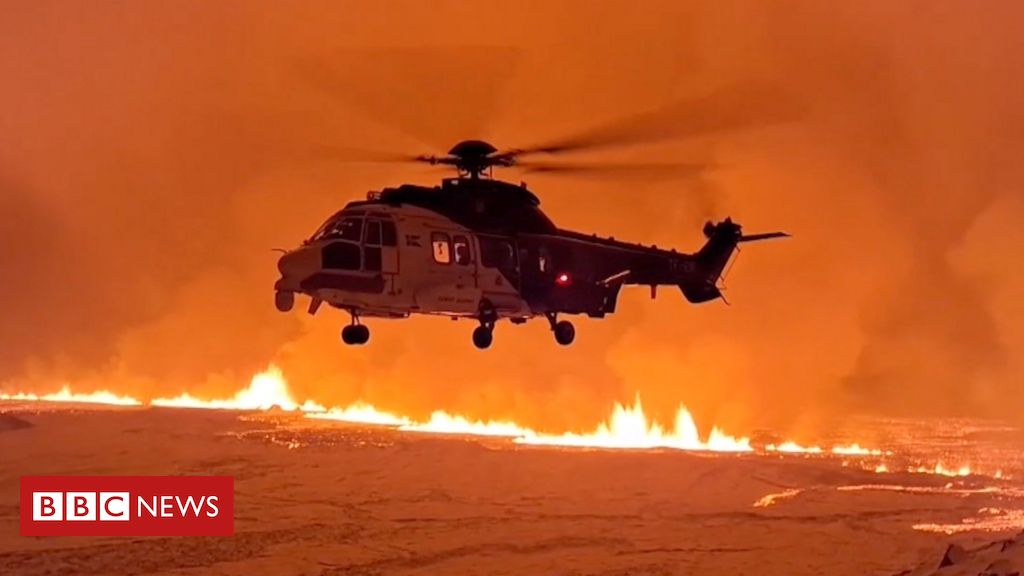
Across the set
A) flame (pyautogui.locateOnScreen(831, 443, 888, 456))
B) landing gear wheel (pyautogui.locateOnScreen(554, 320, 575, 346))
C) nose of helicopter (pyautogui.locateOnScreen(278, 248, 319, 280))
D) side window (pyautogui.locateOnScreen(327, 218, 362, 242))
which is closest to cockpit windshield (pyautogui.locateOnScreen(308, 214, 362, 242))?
side window (pyautogui.locateOnScreen(327, 218, 362, 242))

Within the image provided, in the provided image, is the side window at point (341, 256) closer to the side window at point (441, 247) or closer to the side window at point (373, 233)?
the side window at point (373, 233)

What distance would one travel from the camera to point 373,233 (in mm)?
18594

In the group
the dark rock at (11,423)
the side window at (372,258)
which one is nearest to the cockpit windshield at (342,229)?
the side window at (372,258)

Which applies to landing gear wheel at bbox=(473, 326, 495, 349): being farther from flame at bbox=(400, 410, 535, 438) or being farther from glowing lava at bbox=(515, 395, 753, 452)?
flame at bbox=(400, 410, 535, 438)

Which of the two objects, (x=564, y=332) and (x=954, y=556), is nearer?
(x=954, y=556)

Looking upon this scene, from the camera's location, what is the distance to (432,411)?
104812 millimetres

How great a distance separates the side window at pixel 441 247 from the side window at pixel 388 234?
0.90 metres

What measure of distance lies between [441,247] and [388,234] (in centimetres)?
128

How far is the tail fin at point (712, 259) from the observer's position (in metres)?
24.7

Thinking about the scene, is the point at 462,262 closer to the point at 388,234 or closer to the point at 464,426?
the point at 388,234

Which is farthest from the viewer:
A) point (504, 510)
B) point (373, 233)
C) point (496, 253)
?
point (504, 510)

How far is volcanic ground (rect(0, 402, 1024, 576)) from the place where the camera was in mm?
26516

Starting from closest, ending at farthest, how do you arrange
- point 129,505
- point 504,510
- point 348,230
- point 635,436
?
1. point 348,230
2. point 504,510
3. point 129,505
4. point 635,436

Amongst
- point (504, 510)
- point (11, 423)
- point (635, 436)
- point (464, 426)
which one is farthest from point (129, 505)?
point (464, 426)
